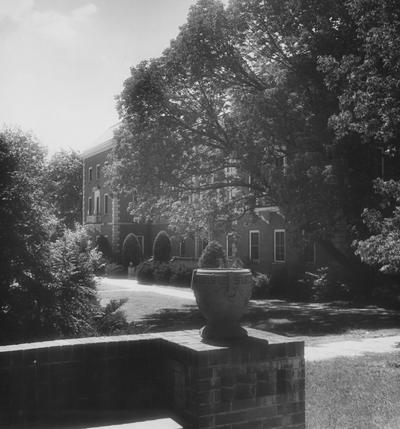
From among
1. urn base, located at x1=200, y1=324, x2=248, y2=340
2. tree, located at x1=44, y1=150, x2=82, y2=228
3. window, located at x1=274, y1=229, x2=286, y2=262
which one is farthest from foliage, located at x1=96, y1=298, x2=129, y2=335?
tree, located at x1=44, y1=150, x2=82, y2=228

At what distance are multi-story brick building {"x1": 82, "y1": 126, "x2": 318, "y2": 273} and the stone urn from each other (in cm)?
2058

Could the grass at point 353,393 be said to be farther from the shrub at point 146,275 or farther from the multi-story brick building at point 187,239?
the shrub at point 146,275

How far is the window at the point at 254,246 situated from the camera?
111ft

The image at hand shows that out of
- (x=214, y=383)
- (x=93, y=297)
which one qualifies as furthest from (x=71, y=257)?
(x=214, y=383)

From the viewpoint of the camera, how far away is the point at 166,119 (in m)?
21.8

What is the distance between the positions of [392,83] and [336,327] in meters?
7.15

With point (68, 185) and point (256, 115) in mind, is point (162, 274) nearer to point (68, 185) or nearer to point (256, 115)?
point (256, 115)

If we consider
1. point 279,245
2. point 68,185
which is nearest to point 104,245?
point 279,245

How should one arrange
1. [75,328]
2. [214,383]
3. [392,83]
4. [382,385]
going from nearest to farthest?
[214,383] → [382,385] → [75,328] → [392,83]

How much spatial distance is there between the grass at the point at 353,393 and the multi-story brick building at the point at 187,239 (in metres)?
16.6

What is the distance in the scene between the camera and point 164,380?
209 inches

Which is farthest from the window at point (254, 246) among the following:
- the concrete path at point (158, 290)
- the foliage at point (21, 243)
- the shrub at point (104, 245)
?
the foliage at point (21, 243)

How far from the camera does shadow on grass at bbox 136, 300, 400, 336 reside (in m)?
14.7

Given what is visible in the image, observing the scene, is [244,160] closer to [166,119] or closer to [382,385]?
[166,119]
